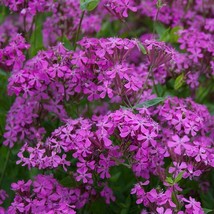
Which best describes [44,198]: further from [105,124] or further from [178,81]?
[178,81]

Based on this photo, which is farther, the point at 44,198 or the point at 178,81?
the point at 178,81

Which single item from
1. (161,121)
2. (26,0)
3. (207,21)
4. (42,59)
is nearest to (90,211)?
(161,121)

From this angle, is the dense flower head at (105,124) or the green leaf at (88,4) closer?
the dense flower head at (105,124)

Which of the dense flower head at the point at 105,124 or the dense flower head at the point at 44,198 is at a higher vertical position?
the dense flower head at the point at 105,124

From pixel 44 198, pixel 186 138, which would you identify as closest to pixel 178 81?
pixel 186 138

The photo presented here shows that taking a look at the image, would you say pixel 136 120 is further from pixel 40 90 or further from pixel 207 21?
pixel 207 21

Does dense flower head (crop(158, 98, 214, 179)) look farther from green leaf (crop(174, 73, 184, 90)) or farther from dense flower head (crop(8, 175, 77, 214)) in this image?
dense flower head (crop(8, 175, 77, 214))

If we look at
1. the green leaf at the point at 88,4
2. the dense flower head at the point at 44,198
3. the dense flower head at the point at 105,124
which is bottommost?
the dense flower head at the point at 44,198

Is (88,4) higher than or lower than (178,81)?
higher

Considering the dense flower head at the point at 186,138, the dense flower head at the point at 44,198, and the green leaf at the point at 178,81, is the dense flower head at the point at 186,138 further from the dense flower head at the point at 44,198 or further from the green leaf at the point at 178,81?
the dense flower head at the point at 44,198

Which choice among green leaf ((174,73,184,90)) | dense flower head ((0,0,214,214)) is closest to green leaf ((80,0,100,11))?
dense flower head ((0,0,214,214))

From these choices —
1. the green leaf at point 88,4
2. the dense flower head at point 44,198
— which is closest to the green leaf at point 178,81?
the green leaf at point 88,4
